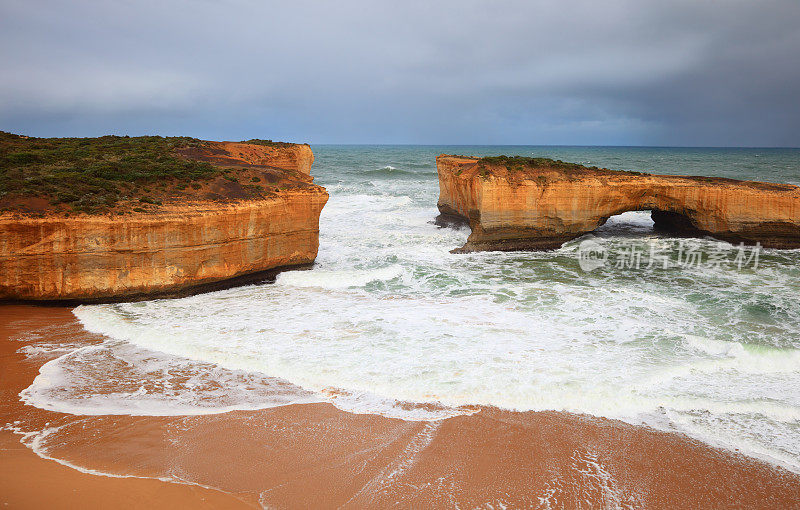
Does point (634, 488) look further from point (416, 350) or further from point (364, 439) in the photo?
point (416, 350)

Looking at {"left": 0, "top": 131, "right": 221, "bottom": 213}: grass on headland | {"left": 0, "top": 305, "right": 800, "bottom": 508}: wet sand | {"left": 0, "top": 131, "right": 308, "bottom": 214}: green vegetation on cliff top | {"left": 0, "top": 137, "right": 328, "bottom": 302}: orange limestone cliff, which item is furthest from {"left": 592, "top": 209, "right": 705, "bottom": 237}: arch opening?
{"left": 0, "top": 131, "right": 221, "bottom": 213}: grass on headland

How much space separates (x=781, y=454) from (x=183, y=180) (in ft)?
44.4

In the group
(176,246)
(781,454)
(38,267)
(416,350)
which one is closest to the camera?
(781,454)

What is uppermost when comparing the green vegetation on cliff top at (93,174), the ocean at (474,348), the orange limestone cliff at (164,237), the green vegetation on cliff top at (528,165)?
the green vegetation on cliff top at (528,165)

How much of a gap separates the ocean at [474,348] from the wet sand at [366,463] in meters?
0.33

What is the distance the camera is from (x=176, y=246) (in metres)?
11.1

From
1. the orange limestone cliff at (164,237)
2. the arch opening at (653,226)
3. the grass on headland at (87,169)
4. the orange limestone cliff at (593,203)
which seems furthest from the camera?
the arch opening at (653,226)

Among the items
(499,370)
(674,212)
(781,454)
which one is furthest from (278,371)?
(674,212)

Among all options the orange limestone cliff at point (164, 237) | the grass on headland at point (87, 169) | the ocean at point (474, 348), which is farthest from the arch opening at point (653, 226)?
the grass on headland at point (87, 169)

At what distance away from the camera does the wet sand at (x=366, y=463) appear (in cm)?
517

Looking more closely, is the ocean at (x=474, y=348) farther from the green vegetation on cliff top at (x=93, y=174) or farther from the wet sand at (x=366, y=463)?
the green vegetation on cliff top at (x=93, y=174)

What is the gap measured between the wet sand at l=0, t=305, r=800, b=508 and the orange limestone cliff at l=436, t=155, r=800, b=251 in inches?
414

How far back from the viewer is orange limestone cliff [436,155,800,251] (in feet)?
52.9

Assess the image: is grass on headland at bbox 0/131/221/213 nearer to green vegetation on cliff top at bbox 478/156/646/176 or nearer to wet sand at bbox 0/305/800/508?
wet sand at bbox 0/305/800/508
